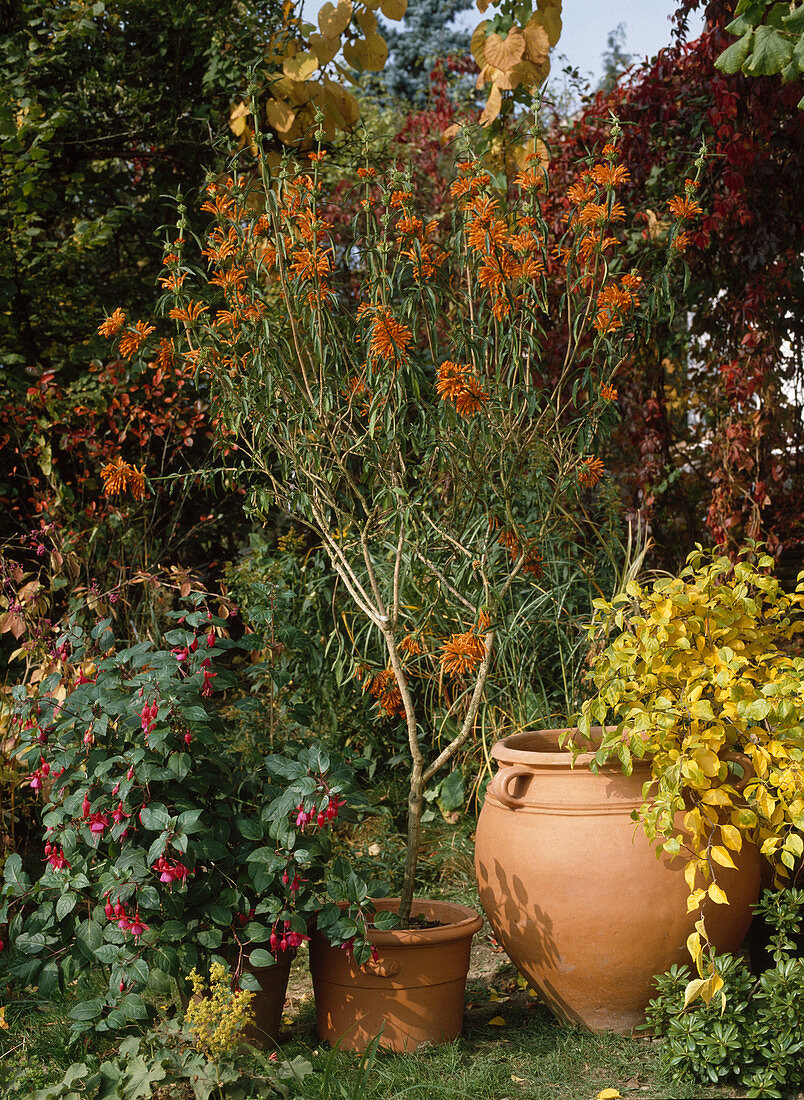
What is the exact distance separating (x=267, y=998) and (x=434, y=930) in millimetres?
433

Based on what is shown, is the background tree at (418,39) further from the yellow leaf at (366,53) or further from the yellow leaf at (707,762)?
the yellow leaf at (707,762)

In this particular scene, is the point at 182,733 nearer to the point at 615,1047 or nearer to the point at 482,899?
the point at 482,899

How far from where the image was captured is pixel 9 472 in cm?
421

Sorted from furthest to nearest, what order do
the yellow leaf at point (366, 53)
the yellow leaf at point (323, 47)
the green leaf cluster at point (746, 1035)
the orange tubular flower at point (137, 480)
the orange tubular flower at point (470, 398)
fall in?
the yellow leaf at point (366, 53) < the yellow leaf at point (323, 47) < the orange tubular flower at point (137, 480) < the orange tubular flower at point (470, 398) < the green leaf cluster at point (746, 1035)

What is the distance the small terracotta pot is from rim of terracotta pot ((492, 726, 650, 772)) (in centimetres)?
71

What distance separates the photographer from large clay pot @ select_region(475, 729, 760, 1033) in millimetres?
2318

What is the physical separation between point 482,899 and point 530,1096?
0.54m

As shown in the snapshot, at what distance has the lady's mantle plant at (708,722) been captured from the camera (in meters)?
2.20

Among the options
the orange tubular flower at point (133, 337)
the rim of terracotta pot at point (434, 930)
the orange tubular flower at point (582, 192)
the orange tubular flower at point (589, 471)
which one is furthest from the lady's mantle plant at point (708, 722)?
the orange tubular flower at point (133, 337)

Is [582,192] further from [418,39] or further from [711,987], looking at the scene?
[418,39]

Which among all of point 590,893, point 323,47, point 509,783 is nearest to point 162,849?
point 509,783

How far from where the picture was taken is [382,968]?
2354 millimetres

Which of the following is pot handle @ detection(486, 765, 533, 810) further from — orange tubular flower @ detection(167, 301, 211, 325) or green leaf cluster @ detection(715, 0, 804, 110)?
green leaf cluster @ detection(715, 0, 804, 110)

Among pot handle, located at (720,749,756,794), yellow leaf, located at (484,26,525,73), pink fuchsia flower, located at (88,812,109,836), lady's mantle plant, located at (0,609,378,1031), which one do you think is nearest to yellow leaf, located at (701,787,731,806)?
pot handle, located at (720,749,756,794)
